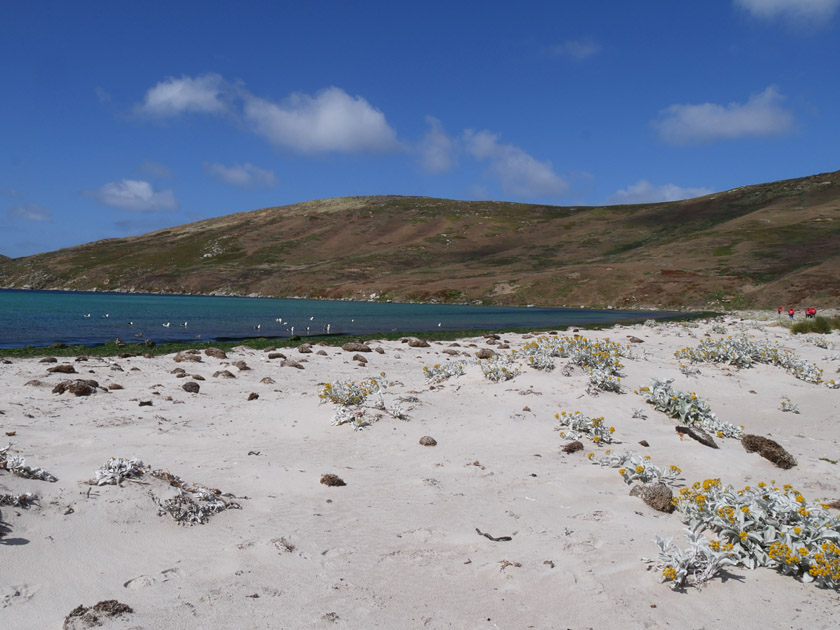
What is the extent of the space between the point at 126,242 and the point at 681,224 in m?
186

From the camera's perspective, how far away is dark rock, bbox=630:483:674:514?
6395 mm

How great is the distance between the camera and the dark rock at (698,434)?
9014 millimetres

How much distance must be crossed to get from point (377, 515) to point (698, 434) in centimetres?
633

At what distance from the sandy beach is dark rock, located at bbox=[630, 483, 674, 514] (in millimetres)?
96

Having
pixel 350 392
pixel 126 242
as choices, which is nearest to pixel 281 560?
pixel 350 392

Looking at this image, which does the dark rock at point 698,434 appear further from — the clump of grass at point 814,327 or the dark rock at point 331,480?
the clump of grass at point 814,327

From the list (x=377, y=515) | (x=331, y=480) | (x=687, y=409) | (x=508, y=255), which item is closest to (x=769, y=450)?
(x=687, y=409)

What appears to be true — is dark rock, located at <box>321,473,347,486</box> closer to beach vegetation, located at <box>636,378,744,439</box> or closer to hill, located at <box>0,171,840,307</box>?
beach vegetation, located at <box>636,378,744,439</box>

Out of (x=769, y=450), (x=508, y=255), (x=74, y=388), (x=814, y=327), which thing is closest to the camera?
(x=769, y=450)

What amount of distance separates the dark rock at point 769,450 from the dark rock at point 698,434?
548mm

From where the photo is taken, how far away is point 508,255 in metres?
137

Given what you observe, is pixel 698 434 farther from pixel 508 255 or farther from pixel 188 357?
pixel 508 255

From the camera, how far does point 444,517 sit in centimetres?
610

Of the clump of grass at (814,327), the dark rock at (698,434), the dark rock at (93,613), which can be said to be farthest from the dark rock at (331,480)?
the clump of grass at (814,327)
